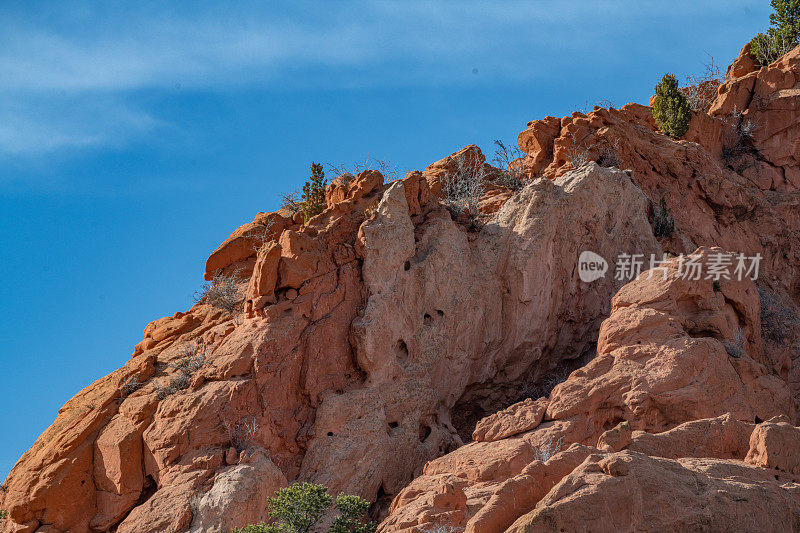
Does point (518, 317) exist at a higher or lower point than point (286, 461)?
higher

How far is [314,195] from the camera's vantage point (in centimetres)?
2341

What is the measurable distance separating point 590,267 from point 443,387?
5.36 meters

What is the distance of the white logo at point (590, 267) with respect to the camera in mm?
22719

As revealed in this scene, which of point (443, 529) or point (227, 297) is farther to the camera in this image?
point (227, 297)

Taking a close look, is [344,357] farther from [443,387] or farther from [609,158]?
[609,158]

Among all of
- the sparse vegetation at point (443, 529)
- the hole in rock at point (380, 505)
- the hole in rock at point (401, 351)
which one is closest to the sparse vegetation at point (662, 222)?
the hole in rock at point (401, 351)

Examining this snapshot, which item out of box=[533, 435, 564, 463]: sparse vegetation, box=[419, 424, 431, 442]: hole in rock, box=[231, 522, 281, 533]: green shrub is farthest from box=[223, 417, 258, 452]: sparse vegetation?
box=[533, 435, 564, 463]: sparse vegetation

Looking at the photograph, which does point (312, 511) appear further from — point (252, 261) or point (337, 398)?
point (252, 261)

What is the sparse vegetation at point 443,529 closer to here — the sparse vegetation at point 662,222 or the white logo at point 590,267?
the white logo at point 590,267

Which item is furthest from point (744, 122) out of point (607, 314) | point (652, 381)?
point (652, 381)

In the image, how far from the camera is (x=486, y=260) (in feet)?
70.3

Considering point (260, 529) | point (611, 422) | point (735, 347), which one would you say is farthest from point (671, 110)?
point (260, 529)

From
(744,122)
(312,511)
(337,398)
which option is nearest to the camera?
(312,511)

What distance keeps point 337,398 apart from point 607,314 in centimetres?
805
